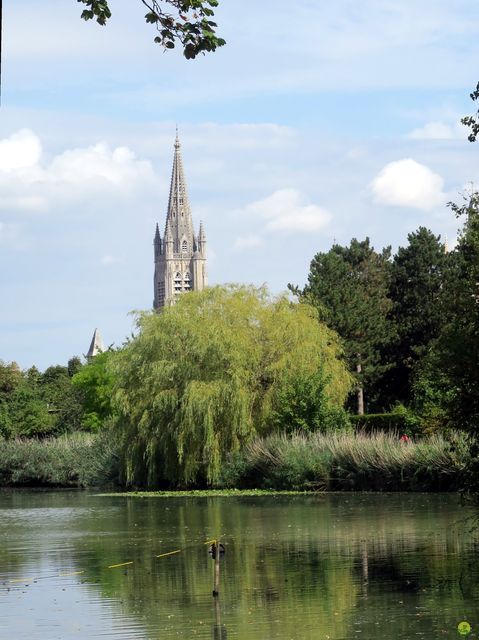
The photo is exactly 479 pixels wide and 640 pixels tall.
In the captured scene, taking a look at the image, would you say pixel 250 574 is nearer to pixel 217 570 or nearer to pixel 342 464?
pixel 217 570

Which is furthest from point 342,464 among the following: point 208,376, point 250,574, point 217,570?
point 217,570

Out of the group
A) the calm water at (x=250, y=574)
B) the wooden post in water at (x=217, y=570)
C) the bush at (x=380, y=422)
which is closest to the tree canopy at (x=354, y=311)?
the bush at (x=380, y=422)

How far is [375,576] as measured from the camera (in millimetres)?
21094

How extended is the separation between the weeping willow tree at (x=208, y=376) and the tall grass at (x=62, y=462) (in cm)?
389

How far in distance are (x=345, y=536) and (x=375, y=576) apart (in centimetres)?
704

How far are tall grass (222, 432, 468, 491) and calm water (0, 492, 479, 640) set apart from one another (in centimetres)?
495

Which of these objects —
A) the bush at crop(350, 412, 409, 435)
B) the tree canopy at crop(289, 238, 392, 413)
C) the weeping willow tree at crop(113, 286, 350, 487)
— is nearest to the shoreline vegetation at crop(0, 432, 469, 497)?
the weeping willow tree at crop(113, 286, 350, 487)

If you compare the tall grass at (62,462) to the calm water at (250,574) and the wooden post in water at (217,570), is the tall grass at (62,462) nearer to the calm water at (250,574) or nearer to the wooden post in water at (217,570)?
the calm water at (250,574)

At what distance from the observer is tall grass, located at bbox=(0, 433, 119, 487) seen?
53.1 metres

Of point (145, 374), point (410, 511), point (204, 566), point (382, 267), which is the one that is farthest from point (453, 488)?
point (382, 267)

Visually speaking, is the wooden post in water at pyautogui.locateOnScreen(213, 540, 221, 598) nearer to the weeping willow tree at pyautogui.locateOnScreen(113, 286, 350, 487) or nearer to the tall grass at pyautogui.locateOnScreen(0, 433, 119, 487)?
the weeping willow tree at pyautogui.locateOnScreen(113, 286, 350, 487)

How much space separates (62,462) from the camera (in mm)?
56000

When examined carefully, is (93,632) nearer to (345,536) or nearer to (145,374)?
(345,536)

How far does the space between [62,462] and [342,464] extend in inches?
635
